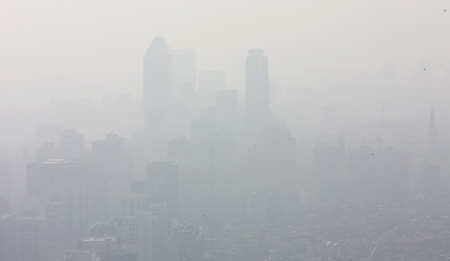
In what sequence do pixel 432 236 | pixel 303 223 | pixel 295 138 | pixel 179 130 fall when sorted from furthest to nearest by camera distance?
1. pixel 179 130
2. pixel 295 138
3. pixel 303 223
4. pixel 432 236

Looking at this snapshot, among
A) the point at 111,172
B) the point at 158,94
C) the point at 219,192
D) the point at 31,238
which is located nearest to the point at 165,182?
the point at 219,192

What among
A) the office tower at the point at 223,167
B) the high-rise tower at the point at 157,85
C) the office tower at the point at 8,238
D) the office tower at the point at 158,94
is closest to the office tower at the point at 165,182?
the office tower at the point at 223,167

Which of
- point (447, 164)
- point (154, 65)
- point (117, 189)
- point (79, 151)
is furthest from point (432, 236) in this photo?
point (154, 65)

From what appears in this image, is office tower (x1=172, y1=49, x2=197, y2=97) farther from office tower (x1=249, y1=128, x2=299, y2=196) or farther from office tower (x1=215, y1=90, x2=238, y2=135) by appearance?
office tower (x1=249, y1=128, x2=299, y2=196)

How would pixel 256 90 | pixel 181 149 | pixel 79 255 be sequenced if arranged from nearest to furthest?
1. pixel 79 255
2. pixel 181 149
3. pixel 256 90

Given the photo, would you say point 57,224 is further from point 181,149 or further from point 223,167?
point 223,167

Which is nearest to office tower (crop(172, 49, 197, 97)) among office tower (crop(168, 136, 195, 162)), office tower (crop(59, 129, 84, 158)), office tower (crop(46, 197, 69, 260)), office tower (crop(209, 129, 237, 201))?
office tower (crop(209, 129, 237, 201))

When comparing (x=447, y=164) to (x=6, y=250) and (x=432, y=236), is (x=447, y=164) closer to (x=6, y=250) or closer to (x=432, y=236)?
(x=432, y=236)

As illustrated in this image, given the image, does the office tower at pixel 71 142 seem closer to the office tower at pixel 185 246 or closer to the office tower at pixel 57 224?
the office tower at pixel 57 224
